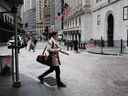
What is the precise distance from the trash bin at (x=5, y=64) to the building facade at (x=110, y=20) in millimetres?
30023

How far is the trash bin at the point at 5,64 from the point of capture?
371 inches

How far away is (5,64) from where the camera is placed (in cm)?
983

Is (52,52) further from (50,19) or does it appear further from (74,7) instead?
(50,19)

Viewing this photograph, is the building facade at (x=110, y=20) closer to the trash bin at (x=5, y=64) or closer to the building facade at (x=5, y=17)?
the trash bin at (x=5, y=64)

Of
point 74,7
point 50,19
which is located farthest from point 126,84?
point 50,19

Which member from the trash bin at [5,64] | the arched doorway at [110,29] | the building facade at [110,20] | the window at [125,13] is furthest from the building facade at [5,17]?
the arched doorway at [110,29]

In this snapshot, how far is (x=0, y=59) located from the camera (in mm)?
9125

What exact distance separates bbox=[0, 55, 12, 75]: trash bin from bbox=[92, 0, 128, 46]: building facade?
98.5 feet

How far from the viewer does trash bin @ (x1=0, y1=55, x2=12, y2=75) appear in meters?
9.41

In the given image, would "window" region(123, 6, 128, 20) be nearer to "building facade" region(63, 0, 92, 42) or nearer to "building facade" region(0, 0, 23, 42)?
"building facade" region(63, 0, 92, 42)

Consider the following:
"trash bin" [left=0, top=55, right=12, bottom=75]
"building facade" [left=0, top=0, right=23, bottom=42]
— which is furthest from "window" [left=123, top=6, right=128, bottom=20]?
"building facade" [left=0, top=0, right=23, bottom=42]

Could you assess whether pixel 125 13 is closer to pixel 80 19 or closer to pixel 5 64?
pixel 80 19

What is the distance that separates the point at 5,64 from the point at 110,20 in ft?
132

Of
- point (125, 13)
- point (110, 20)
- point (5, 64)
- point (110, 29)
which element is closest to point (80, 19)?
point (110, 20)
